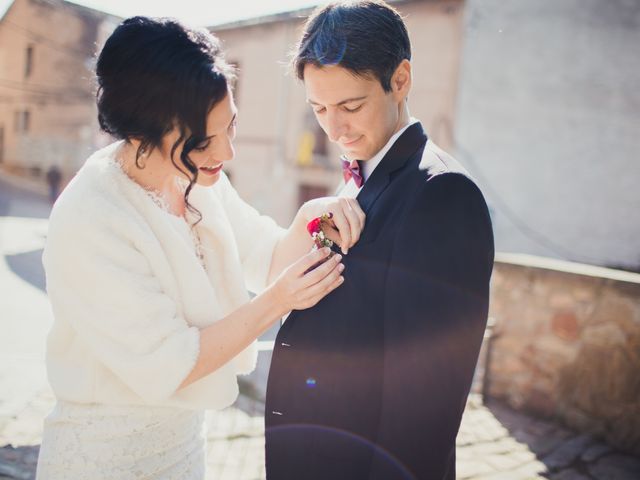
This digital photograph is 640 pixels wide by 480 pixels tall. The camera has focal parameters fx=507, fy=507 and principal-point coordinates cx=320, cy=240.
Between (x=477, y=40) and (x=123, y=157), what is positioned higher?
(x=477, y=40)

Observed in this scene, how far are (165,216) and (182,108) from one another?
0.37 m

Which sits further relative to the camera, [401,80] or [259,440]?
[259,440]

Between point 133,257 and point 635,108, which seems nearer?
point 133,257

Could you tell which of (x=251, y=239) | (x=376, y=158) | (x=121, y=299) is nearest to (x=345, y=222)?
(x=376, y=158)

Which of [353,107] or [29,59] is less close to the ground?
[29,59]

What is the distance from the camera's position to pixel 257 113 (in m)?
18.2

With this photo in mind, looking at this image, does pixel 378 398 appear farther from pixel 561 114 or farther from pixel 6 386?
pixel 561 114

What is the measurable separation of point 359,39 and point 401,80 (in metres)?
0.22

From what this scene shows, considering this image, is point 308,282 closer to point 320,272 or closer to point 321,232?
point 320,272

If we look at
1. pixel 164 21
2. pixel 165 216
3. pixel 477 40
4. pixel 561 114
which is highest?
pixel 477 40

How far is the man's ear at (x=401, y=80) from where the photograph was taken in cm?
169

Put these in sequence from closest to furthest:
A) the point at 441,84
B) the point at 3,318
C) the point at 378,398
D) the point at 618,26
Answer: the point at 378,398
the point at 3,318
the point at 618,26
the point at 441,84

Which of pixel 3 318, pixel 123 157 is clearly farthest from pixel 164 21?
pixel 3 318

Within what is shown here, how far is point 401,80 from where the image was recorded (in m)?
1.72
